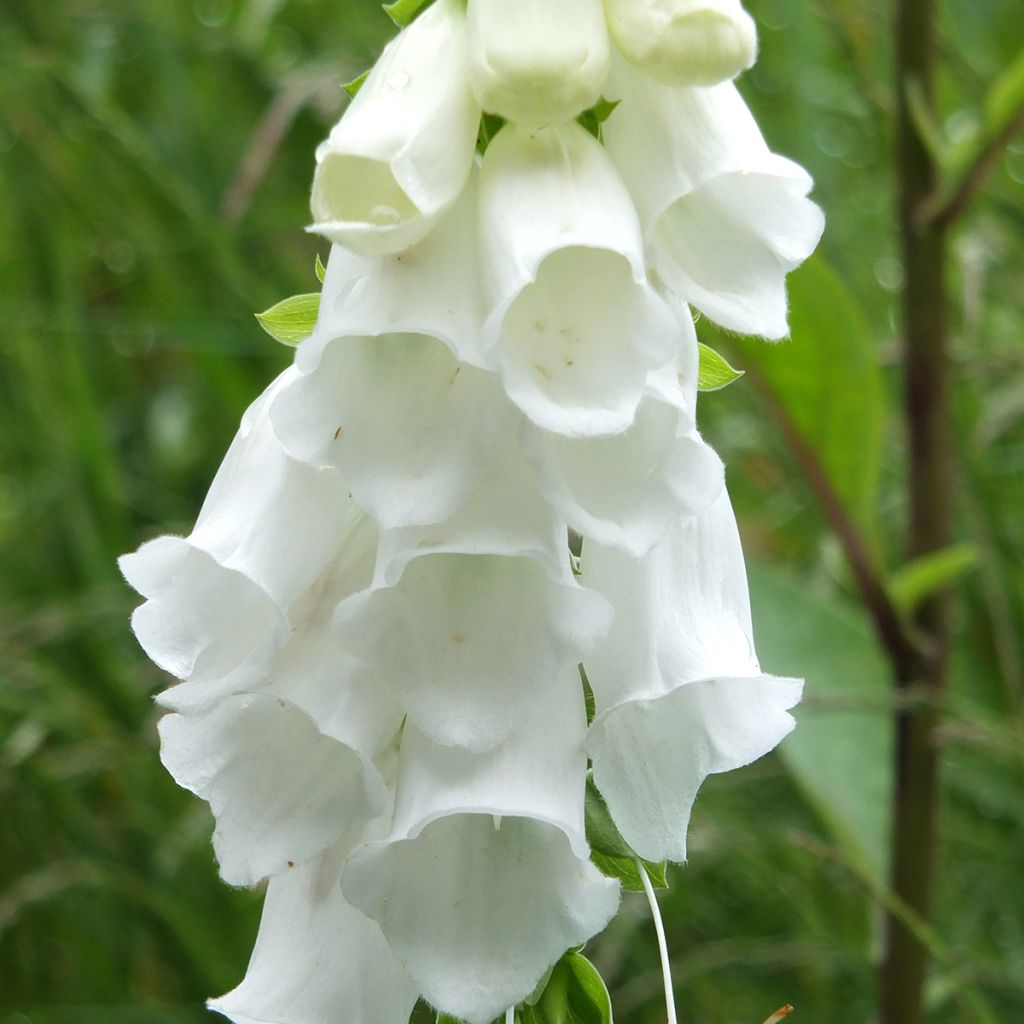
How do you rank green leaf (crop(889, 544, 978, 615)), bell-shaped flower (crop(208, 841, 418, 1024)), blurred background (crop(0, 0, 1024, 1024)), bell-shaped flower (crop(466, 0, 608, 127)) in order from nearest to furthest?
1. bell-shaped flower (crop(466, 0, 608, 127))
2. bell-shaped flower (crop(208, 841, 418, 1024))
3. green leaf (crop(889, 544, 978, 615))
4. blurred background (crop(0, 0, 1024, 1024))

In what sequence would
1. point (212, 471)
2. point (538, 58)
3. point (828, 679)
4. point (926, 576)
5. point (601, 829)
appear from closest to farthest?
point (538, 58) → point (601, 829) → point (926, 576) → point (828, 679) → point (212, 471)

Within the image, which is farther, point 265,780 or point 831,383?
point 831,383

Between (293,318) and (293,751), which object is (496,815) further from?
(293,318)

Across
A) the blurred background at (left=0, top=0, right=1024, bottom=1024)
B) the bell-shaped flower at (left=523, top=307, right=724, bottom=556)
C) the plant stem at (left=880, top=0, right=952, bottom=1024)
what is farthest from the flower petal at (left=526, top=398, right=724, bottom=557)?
the plant stem at (left=880, top=0, right=952, bottom=1024)

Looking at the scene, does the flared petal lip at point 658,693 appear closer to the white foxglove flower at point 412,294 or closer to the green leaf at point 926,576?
the white foxglove flower at point 412,294

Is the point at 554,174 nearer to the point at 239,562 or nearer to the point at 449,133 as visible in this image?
the point at 449,133

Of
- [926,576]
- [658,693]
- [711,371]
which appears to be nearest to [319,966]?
[658,693]

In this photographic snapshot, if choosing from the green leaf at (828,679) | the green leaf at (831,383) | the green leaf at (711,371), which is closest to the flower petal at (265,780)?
the green leaf at (711,371)

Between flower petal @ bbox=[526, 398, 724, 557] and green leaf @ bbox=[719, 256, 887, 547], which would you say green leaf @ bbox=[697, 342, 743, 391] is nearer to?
flower petal @ bbox=[526, 398, 724, 557]
